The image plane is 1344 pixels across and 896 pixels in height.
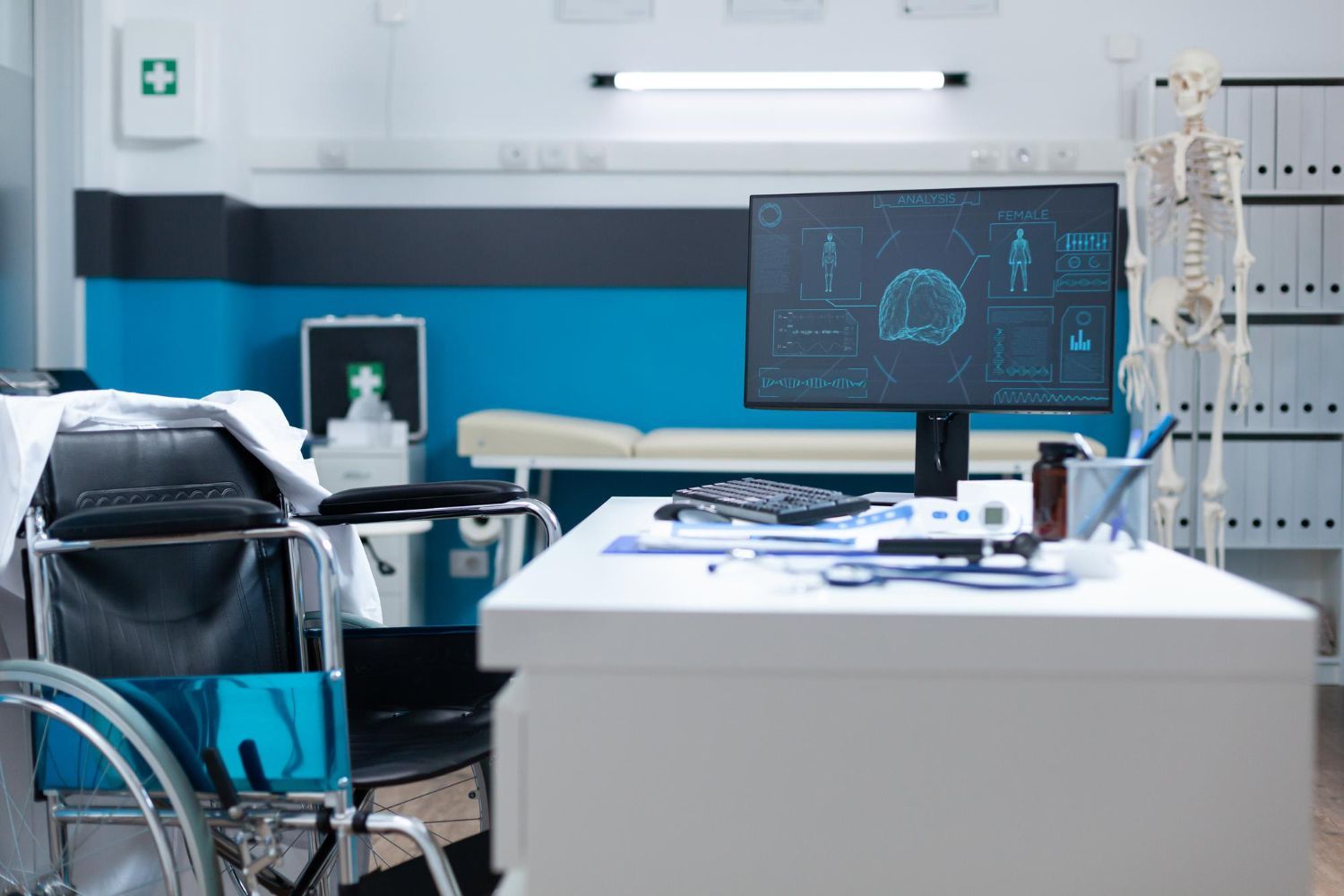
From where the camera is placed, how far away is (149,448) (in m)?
1.71

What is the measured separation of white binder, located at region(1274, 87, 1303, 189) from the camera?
12.4 feet

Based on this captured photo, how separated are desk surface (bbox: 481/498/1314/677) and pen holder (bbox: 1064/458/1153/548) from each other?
0.23 m

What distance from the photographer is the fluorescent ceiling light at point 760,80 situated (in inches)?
159

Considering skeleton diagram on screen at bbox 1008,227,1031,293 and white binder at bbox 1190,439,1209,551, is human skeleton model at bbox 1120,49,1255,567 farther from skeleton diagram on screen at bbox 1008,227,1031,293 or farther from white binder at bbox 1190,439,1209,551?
skeleton diagram on screen at bbox 1008,227,1031,293

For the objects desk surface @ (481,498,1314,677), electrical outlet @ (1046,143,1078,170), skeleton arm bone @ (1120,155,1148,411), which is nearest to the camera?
desk surface @ (481,498,1314,677)

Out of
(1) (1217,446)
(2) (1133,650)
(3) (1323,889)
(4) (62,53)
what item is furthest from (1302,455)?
(4) (62,53)

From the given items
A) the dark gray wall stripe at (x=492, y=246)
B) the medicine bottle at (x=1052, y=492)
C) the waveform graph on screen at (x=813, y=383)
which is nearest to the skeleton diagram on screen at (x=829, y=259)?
the waveform graph on screen at (x=813, y=383)

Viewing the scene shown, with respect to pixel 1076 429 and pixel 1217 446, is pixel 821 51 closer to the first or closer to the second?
pixel 1076 429

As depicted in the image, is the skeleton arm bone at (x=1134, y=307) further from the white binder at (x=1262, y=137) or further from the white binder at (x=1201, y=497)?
the white binder at (x=1262, y=137)

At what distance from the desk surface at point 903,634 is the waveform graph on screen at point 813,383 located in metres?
0.77

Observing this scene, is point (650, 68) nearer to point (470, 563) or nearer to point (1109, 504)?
point (470, 563)

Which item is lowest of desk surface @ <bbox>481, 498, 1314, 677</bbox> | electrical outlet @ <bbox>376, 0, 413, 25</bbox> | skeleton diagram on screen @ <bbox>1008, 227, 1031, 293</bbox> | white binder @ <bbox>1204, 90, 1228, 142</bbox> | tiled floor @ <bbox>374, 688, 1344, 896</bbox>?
tiled floor @ <bbox>374, 688, 1344, 896</bbox>

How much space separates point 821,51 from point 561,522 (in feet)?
5.88

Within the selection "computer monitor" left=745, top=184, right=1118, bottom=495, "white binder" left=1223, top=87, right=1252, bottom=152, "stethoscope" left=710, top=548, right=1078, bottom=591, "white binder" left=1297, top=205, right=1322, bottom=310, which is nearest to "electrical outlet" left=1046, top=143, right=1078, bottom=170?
"white binder" left=1223, top=87, right=1252, bottom=152
